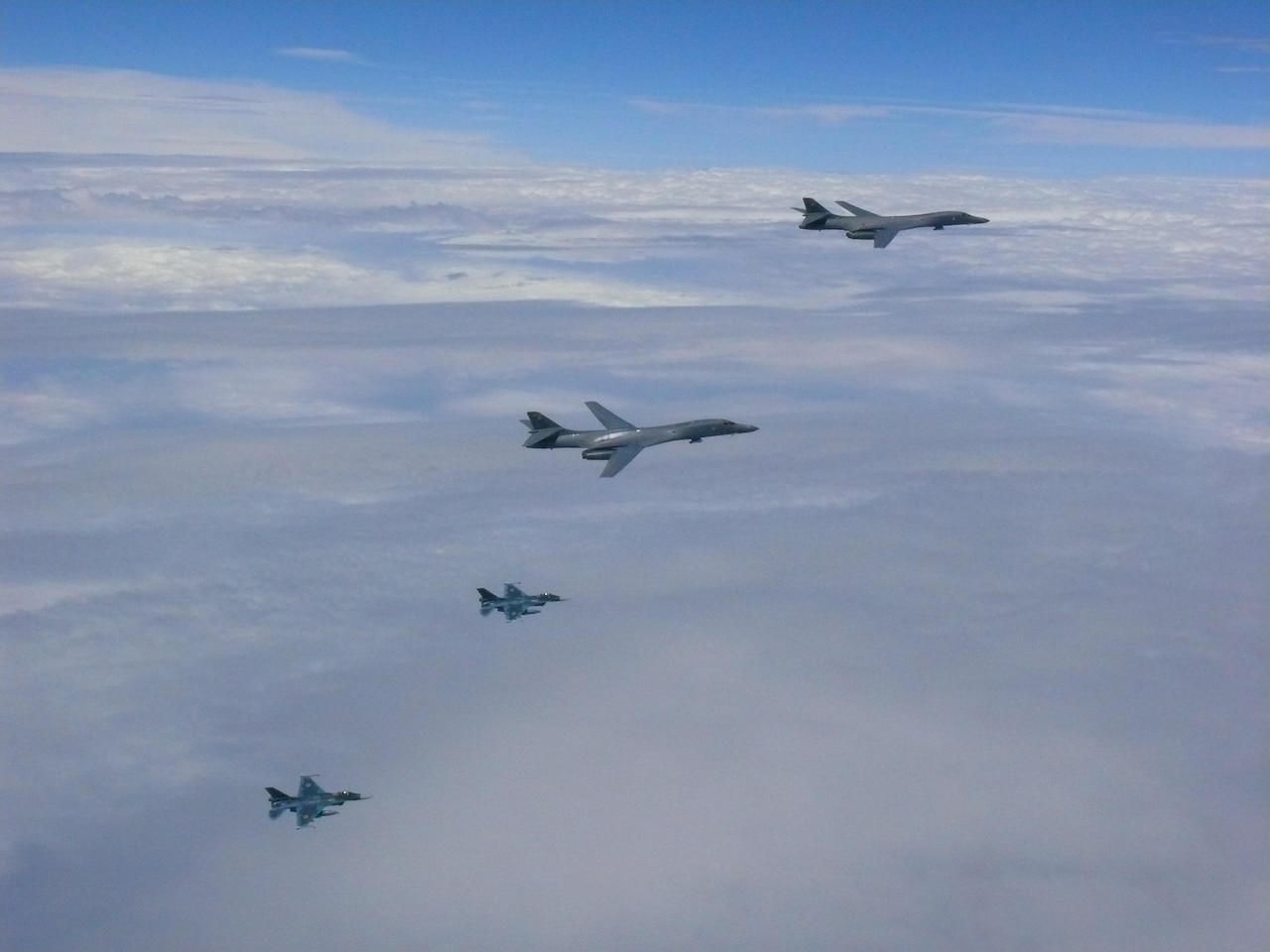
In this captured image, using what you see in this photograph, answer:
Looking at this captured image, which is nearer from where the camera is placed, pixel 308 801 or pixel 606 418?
pixel 308 801

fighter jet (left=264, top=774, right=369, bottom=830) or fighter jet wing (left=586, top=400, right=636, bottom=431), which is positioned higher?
fighter jet wing (left=586, top=400, right=636, bottom=431)

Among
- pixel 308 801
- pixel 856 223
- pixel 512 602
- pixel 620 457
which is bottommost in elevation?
pixel 308 801

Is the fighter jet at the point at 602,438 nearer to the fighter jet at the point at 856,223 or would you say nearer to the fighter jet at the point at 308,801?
the fighter jet at the point at 856,223

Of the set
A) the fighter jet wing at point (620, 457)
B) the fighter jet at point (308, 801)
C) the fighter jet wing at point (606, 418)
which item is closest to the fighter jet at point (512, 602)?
the fighter jet wing at point (606, 418)

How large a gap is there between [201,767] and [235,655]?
2254 cm

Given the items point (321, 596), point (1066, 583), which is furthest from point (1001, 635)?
point (321, 596)

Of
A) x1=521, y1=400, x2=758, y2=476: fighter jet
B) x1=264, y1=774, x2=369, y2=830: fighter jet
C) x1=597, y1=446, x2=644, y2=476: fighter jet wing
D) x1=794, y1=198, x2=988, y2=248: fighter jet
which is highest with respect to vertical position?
x1=794, y1=198, x2=988, y2=248: fighter jet

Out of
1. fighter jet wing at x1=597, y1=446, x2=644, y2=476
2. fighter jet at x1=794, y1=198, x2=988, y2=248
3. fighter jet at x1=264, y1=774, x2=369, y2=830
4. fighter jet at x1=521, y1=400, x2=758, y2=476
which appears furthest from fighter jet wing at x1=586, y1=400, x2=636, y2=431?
fighter jet at x1=264, y1=774, x2=369, y2=830

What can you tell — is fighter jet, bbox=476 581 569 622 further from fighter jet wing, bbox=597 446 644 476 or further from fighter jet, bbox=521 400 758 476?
fighter jet wing, bbox=597 446 644 476

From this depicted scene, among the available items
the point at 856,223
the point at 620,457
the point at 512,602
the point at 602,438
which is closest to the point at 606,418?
the point at 602,438

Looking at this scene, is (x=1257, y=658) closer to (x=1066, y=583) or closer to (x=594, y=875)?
(x=1066, y=583)

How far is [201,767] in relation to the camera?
411 feet

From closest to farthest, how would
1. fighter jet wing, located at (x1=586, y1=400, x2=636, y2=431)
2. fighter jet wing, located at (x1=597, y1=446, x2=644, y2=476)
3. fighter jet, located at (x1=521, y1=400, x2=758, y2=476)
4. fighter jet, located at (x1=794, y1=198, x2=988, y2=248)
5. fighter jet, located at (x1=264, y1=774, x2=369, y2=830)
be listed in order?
fighter jet wing, located at (x1=597, y1=446, x2=644, y2=476), fighter jet, located at (x1=521, y1=400, x2=758, y2=476), fighter jet, located at (x1=264, y1=774, x2=369, y2=830), fighter jet wing, located at (x1=586, y1=400, x2=636, y2=431), fighter jet, located at (x1=794, y1=198, x2=988, y2=248)

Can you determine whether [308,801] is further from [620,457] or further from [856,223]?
[856,223]
